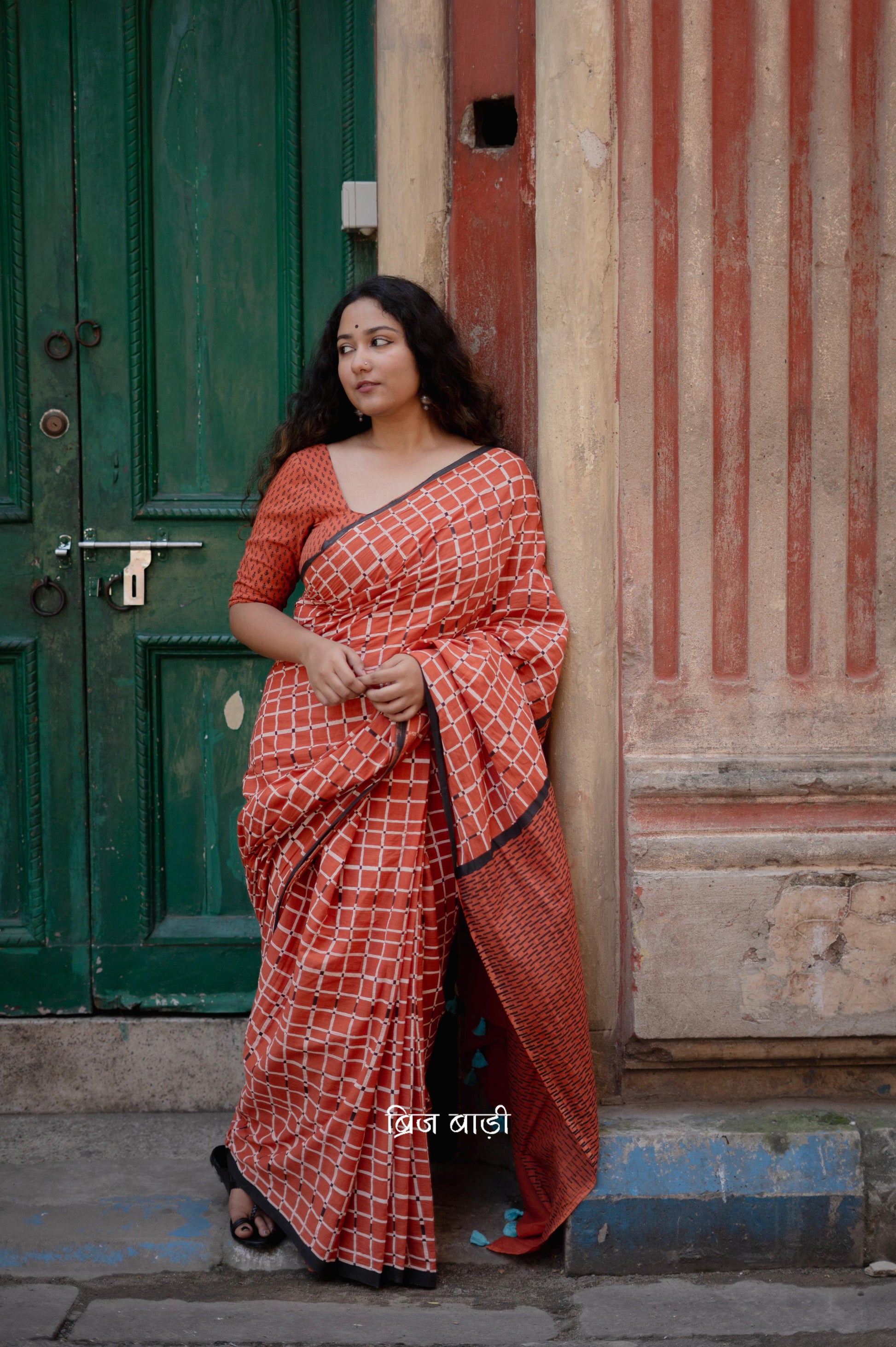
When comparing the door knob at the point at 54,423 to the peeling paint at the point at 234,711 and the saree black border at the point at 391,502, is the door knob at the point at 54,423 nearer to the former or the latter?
the peeling paint at the point at 234,711

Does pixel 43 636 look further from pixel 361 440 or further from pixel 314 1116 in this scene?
pixel 314 1116

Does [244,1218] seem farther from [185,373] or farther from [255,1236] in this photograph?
[185,373]

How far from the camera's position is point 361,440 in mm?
2461

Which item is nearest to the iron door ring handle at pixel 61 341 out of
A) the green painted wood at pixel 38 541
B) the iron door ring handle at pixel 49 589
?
the green painted wood at pixel 38 541

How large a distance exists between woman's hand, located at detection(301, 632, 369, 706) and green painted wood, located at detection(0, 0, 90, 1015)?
39.6 inches

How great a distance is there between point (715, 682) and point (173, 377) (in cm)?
150

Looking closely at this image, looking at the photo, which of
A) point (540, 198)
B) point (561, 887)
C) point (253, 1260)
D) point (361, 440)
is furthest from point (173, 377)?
point (253, 1260)

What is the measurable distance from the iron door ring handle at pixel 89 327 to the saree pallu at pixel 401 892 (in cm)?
103

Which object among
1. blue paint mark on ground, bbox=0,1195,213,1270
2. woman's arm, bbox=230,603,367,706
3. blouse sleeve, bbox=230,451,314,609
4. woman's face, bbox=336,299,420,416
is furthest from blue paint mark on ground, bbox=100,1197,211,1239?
woman's face, bbox=336,299,420,416

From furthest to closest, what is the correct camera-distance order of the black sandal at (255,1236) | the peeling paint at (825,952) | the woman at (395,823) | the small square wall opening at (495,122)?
1. the small square wall opening at (495,122)
2. the peeling paint at (825,952)
3. the black sandal at (255,1236)
4. the woman at (395,823)

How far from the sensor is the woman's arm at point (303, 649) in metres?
2.13

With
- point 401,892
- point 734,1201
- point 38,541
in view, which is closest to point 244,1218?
point 401,892

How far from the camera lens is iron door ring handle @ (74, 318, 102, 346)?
2877 millimetres

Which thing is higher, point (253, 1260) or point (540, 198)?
point (540, 198)
